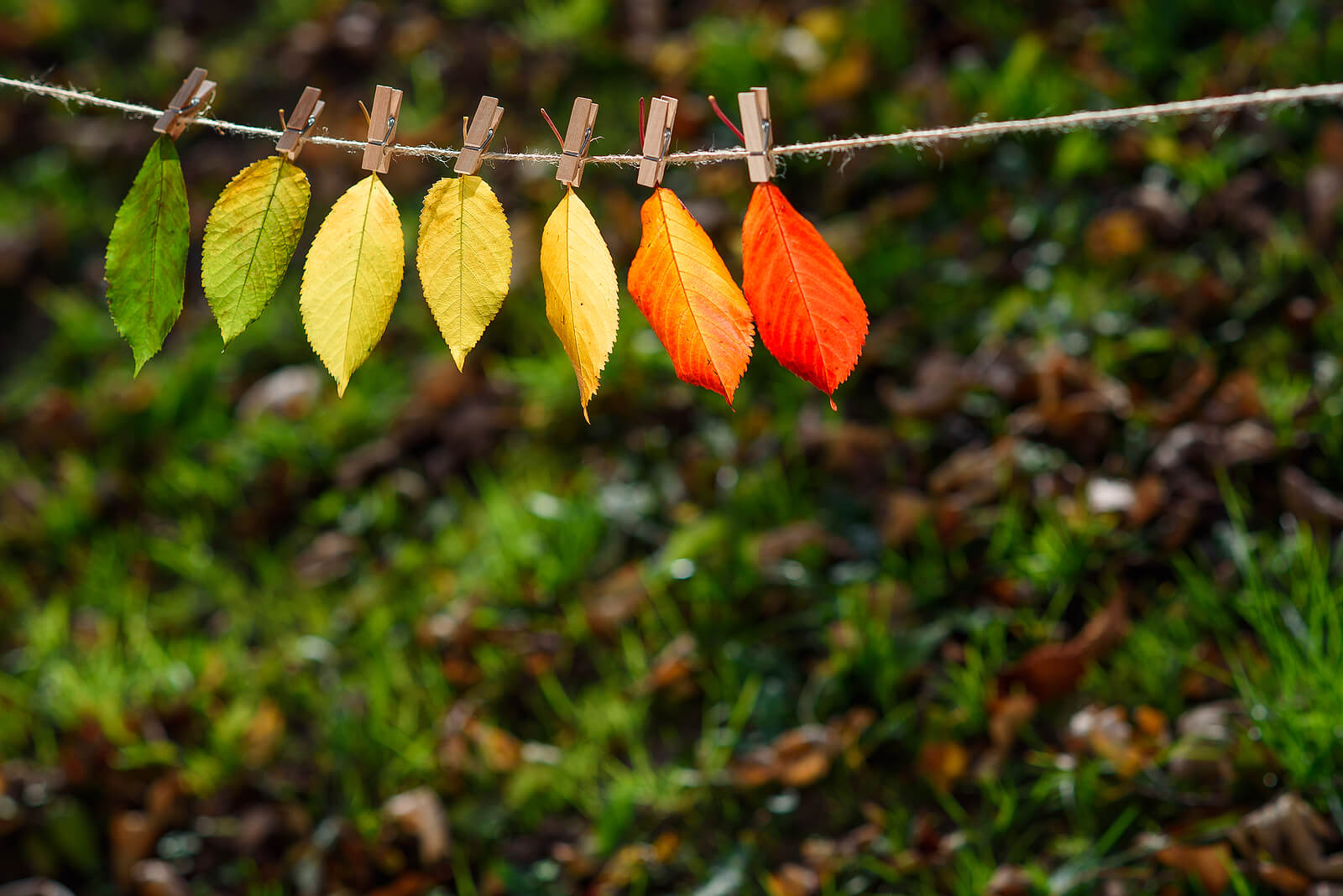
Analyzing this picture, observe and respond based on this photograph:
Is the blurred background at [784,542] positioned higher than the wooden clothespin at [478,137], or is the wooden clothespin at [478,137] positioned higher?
the wooden clothespin at [478,137]

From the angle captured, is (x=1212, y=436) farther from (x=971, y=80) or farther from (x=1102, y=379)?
(x=971, y=80)

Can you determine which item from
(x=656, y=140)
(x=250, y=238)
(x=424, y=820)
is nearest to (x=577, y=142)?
(x=656, y=140)

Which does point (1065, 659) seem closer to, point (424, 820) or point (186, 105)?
point (424, 820)

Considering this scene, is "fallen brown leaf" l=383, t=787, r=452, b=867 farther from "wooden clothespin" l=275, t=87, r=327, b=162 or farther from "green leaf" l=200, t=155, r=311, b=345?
"wooden clothespin" l=275, t=87, r=327, b=162

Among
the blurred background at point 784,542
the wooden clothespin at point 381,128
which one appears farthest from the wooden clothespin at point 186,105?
the blurred background at point 784,542

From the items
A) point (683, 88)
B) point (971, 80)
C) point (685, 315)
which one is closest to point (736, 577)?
point (685, 315)

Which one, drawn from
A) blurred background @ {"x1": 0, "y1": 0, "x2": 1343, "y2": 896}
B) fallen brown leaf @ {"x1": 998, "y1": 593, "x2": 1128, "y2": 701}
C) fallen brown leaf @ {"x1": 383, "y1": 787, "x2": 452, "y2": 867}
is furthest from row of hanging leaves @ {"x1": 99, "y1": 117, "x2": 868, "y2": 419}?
fallen brown leaf @ {"x1": 383, "y1": 787, "x2": 452, "y2": 867}

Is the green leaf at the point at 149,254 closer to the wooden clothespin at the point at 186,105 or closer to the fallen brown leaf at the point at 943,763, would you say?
the wooden clothespin at the point at 186,105
